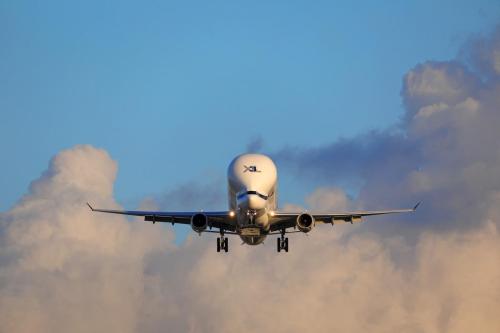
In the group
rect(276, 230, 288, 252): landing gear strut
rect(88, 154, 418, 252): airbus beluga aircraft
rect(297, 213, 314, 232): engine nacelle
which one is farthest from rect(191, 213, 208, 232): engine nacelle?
rect(276, 230, 288, 252): landing gear strut

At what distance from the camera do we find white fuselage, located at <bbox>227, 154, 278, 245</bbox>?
293ft

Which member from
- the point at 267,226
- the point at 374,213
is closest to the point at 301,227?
the point at 267,226

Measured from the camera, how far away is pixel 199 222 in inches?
3637

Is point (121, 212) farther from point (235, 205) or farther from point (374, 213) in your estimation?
point (374, 213)

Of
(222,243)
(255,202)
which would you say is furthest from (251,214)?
(222,243)

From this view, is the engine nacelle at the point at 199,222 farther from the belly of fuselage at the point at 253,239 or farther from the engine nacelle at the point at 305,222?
the engine nacelle at the point at 305,222

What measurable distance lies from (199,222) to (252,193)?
5.49 metres

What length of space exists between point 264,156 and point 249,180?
4.94m

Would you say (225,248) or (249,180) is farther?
(225,248)

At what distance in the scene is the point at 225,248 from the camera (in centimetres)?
10031

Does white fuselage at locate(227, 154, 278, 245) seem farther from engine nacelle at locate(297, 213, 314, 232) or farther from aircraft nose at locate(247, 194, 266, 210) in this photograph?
engine nacelle at locate(297, 213, 314, 232)

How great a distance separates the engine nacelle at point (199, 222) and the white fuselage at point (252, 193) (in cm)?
243

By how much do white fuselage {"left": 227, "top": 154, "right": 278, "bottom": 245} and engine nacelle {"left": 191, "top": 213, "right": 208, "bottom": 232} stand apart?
95.6 inches

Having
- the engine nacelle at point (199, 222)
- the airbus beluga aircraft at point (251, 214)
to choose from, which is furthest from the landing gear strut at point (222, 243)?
the engine nacelle at point (199, 222)
